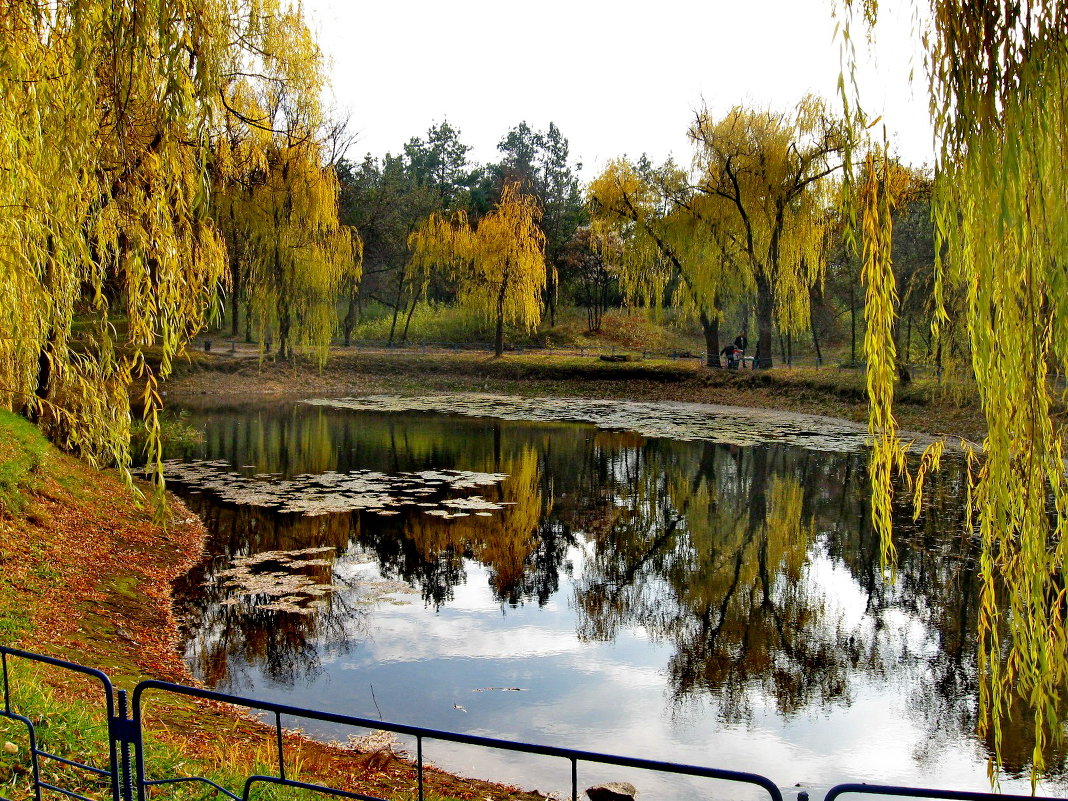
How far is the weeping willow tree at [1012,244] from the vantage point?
2.96 m

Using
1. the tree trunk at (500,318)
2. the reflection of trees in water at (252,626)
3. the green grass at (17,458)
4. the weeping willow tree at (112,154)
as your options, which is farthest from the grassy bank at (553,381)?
the weeping willow tree at (112,154)

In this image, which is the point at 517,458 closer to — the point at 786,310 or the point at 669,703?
the point at 669,703

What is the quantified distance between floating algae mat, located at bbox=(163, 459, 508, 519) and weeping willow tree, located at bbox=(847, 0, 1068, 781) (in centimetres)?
1074

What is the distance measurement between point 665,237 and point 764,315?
16.9 feet

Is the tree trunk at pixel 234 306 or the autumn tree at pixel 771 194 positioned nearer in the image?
the autumn tree at pixel 771 194

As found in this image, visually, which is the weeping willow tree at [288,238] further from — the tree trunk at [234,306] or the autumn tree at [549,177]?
the autumn tree at [549,177]

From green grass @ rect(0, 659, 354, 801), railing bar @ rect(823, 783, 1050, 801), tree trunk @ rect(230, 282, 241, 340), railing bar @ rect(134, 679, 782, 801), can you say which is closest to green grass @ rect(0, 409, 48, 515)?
green grass @ rect(0, 659, 354, 801)

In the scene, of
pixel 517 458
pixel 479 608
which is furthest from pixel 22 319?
pixel 517 458

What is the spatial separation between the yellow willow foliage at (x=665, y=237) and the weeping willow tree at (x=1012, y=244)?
28903mm

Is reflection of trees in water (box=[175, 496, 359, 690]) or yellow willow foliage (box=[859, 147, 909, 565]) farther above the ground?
yellow willow foliage (box=[859, 147, 909, 565])

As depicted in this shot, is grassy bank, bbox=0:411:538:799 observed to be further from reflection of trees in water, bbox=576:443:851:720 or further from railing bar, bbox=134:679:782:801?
reflection of trees in water, bbox=576:443:851:720

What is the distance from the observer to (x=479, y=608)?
923cm

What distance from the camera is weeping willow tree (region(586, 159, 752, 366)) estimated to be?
103ft

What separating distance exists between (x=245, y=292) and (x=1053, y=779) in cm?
2969
